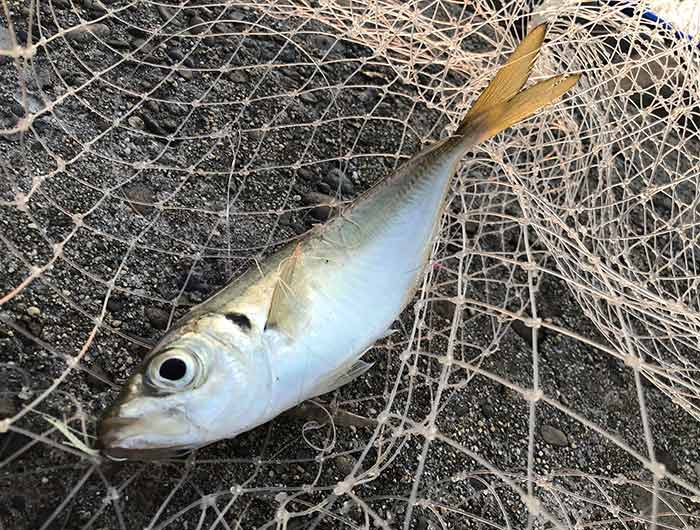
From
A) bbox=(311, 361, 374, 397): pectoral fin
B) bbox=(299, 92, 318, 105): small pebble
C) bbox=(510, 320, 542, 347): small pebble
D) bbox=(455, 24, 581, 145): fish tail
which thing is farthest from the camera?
bbox=(299, 92, 318, 105): small pebble

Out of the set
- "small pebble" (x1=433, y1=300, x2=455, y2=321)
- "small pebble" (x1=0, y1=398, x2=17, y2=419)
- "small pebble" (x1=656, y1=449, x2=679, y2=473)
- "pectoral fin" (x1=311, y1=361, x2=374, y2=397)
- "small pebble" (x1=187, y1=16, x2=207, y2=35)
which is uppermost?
"small pebble" (x1=187, y1=16, x2=207, y2=35)

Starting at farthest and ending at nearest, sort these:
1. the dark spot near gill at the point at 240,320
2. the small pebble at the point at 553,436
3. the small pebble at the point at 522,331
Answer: the small pebble at the point at 522,331
the small pebble at the point at 553,436
the dark spot near gill at the point at 240,320

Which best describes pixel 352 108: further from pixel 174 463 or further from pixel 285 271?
pixel 174 463

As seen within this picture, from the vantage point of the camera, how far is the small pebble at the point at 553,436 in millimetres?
2379

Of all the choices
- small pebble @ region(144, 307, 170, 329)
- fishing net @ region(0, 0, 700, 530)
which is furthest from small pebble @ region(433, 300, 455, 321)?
small pebble @ region(144, 307, 170, 329)

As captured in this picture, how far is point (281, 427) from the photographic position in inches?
75.6

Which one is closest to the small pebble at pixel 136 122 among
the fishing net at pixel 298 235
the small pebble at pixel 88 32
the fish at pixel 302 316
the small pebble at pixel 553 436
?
the fishing net at pixel 298 235

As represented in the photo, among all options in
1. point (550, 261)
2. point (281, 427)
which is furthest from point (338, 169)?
point (281, 427)

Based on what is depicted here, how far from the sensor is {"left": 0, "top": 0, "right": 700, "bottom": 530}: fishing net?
1.74 metres

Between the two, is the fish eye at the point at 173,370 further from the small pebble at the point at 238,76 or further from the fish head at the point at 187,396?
the small pebble at the point at 238,76

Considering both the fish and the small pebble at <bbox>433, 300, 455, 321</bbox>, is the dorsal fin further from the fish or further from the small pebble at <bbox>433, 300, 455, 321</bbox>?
the small pebble at <bbox>433, 300, 455, 321</bbox>

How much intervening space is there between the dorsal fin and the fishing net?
454 millimetres

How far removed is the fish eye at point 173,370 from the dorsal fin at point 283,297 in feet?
0.74

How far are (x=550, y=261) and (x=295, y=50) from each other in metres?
1.62
